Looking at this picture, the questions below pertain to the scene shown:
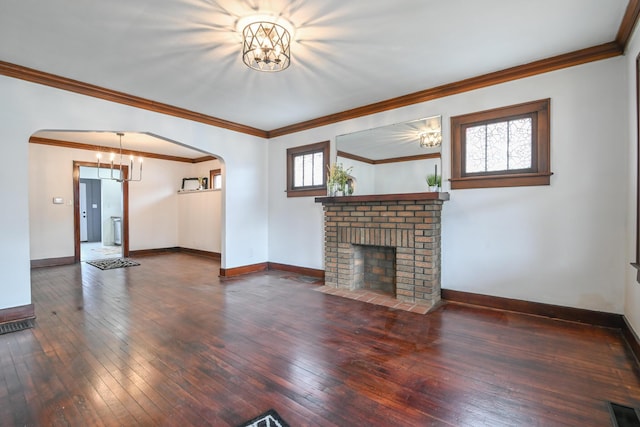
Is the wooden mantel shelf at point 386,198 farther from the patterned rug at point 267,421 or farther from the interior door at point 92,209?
the interior door at point 92,209

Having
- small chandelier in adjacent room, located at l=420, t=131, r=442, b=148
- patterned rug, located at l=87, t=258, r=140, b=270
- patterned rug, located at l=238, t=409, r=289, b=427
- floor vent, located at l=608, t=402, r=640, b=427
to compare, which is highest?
small chandelier in adjacent room, located at l=420, t=131, r=442, b=148

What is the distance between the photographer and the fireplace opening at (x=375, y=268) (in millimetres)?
4273

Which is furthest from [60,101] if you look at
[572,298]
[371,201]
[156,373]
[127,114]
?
[572,298]

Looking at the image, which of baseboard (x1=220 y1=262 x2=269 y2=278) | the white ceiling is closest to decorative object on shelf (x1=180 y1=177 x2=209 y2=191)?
baseboard (x1=220 y1=262 x2=269 y2=278)

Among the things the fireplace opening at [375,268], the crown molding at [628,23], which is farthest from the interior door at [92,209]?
the crown molding at [628,23]

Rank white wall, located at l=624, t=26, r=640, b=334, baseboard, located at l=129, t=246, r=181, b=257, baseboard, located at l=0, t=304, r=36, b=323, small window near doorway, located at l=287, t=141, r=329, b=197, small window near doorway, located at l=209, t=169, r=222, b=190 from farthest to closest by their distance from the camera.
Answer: small window near doorway, located at l=209, t=169, r=222, b=190 → baseboard, located at l=129, t=246, r=181, b=257 → small window near doorway, located at l=287, t=141, r=329, b=197 → baseboard, located at l=0, t=304, r=36, b=323 → white wall, located at l=624, t=26, r=640, b=334

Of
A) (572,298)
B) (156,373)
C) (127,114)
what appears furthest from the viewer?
(127,114)

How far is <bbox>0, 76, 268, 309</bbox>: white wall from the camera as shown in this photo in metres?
3.15

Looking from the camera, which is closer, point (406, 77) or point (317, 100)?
point (406, 77)

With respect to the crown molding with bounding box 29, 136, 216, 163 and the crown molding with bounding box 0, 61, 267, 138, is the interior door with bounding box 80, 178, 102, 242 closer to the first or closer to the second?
the crown molding with bounding box 29, 136, 216, 163

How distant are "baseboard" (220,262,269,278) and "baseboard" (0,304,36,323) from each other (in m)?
2.41

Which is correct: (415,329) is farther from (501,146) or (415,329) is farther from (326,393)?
(501,146)

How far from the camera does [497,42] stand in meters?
2.81

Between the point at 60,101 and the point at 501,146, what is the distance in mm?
5044
